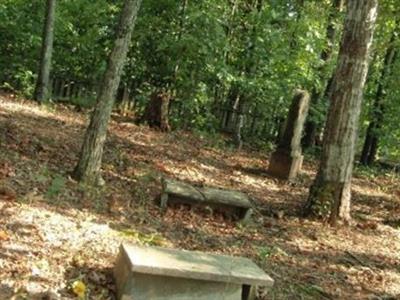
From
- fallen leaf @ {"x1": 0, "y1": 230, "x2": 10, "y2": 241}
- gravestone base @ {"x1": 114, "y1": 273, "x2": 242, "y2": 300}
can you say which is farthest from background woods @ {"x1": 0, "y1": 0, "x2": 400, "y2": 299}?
gravestone base @ {"x1": 114, "y1": 273, "x2": 242, "y2": 300}

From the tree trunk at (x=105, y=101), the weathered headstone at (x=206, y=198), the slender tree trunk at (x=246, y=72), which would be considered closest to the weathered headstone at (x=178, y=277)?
the weathered headstone at (x=206, y=198)

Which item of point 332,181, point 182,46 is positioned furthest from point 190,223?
point 182,46

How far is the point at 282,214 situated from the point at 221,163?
3418 millimetres

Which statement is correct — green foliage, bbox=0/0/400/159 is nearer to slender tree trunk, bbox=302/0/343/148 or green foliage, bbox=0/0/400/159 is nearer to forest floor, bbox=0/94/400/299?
slender tree trunk, bbox=302/0/343/148

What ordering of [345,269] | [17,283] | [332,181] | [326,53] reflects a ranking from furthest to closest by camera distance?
1. [326,53]
2. [332,181]
3. [345,269]
4. [17,283]

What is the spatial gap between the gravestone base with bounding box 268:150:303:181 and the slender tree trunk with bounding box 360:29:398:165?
6.68m

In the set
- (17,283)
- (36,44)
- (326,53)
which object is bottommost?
(17,283)

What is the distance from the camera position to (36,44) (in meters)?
15.6

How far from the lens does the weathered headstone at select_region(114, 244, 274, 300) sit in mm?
4629

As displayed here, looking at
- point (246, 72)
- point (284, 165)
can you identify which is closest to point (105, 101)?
point (284, 165)

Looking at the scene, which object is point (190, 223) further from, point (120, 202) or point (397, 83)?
point (397, 83)

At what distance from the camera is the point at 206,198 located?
7.82 m

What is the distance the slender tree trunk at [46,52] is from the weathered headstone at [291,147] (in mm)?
5980

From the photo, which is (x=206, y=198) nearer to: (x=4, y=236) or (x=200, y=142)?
(x=4, y=236)
